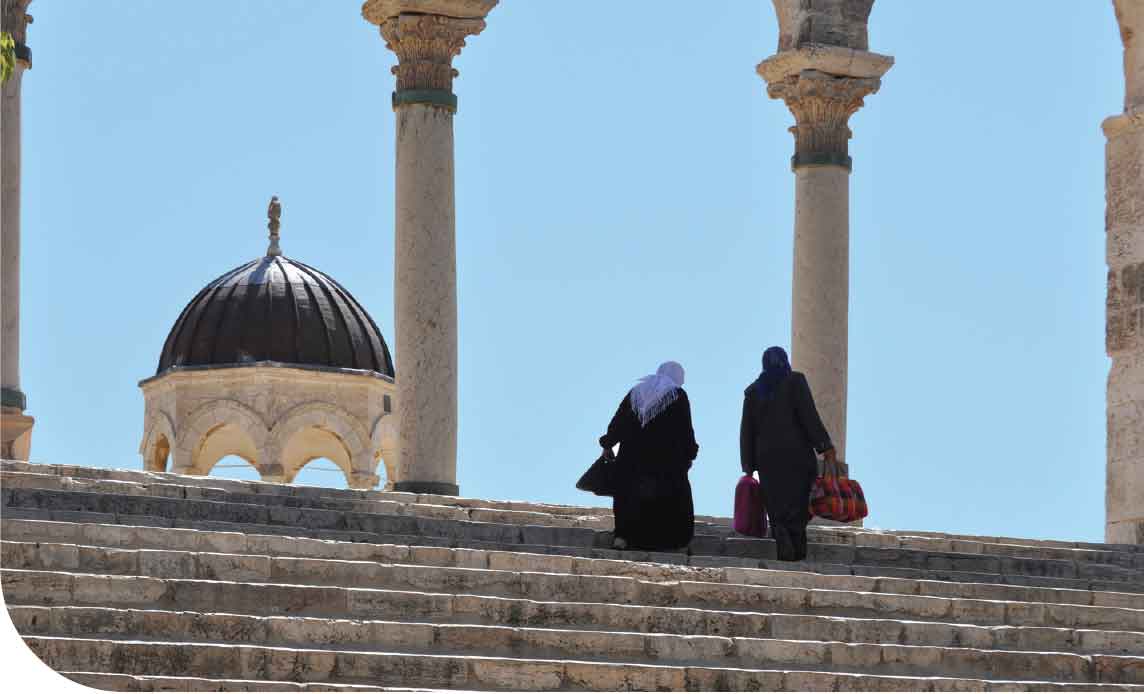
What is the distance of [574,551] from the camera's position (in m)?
14.4

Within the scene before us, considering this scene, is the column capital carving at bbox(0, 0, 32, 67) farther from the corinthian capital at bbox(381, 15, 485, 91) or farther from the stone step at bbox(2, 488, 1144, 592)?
the stone step at bbox(2, 488, 1144, 592)

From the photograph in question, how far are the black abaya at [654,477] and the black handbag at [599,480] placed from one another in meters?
0.04

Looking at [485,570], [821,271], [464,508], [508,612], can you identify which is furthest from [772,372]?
[821,271]

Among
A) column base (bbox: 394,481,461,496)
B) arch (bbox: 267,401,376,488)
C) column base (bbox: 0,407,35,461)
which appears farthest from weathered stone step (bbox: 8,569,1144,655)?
arch (bbox: 267,401,376,488)

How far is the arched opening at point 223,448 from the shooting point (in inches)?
1261

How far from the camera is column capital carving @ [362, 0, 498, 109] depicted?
66.7 feet

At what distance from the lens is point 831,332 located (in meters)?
22.2

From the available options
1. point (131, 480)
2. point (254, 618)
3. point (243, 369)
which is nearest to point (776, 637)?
point (254, 618)

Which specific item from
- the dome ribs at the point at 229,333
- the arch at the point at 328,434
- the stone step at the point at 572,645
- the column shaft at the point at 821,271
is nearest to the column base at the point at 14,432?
the column shaft at the point at 821,271

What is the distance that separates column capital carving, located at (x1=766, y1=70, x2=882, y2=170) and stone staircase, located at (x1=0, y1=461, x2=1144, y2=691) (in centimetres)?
707

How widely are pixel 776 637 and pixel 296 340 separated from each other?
64.5ft

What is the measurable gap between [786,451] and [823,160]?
741cm

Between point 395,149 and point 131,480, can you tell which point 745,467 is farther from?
point 395,149

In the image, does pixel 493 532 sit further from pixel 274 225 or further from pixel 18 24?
pixel 274 225
